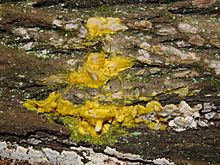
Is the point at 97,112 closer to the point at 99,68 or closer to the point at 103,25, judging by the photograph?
the point at 99,68

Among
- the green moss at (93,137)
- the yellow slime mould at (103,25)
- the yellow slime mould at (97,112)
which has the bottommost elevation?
the green moss at (93,137)

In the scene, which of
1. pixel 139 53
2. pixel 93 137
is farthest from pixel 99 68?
pixel 93 137

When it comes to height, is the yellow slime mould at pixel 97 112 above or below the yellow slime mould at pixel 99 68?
below

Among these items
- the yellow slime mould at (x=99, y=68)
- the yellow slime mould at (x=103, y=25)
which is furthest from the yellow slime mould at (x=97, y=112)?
the yellow slime mould at (x=103, y=25)

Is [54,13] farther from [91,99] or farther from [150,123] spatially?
[150,123]

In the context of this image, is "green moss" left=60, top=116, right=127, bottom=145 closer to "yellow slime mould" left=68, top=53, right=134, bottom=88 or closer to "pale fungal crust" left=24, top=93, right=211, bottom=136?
"pale fungal crust" left=24, top=93, right=211, bottom=136

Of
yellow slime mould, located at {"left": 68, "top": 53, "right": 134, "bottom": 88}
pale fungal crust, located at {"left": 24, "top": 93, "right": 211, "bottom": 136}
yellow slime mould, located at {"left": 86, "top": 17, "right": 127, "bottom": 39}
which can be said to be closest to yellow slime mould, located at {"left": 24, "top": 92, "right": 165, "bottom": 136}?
pale fungal crust, located at {"left": 24, "top": 93, "right": 211, "bottom": 136}

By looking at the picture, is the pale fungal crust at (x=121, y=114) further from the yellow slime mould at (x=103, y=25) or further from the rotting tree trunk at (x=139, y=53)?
the yellow slime mould at (x=103, y=25)
